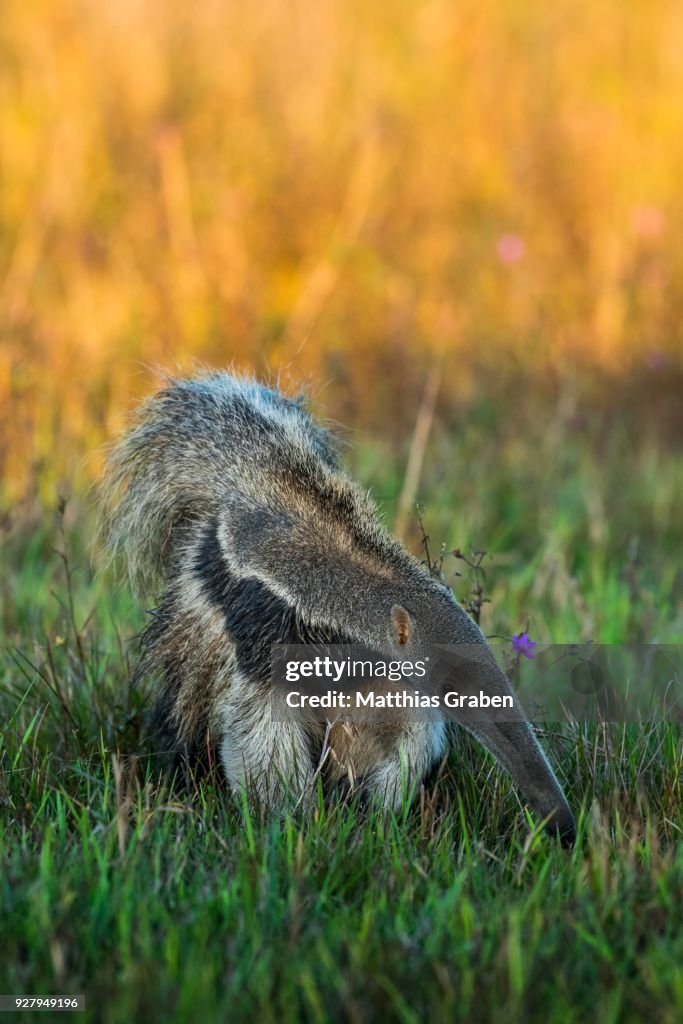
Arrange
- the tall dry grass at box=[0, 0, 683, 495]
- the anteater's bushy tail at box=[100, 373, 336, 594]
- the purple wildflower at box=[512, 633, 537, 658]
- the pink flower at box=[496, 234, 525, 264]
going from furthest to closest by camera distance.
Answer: the tall dry grass at box=[0, 0, 683, 495] < the pink flower at box=[496, 234, 525, 264] < the anteater's bushy tail at box=[100, 373, 336, 594] < the purple wildflower at box=[512, 633, 537, 658]

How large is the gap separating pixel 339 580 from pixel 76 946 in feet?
4.32

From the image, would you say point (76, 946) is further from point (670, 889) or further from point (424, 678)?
point (670, 889)

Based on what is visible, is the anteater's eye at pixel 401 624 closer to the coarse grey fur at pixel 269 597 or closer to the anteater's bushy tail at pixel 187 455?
the coarse grey fur at pixel 269 597

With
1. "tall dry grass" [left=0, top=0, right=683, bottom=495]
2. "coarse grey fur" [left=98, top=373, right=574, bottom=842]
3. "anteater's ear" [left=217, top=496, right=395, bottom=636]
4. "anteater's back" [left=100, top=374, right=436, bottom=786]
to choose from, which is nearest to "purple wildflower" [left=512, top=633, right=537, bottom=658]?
"coarse grey fur" [left=98, top=373, right=574, bottom=842]

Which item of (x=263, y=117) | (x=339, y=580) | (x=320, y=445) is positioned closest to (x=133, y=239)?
(x=263, y=117)

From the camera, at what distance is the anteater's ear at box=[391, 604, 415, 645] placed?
358 centimetres

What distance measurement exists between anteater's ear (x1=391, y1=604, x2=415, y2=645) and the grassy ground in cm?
53

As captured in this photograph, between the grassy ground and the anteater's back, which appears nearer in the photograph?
the grassy ground

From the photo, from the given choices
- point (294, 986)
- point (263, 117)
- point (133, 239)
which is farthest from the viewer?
point (263, 117)

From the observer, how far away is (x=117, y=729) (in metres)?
4.74

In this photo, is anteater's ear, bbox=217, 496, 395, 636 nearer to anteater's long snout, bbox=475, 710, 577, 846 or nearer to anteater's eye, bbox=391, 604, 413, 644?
anteater's eye, bbox=391, 604, 413, 644

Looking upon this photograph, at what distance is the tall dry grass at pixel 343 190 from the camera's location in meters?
8.96

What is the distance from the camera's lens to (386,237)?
10.2 metres

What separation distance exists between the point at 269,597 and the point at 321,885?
0.95m
